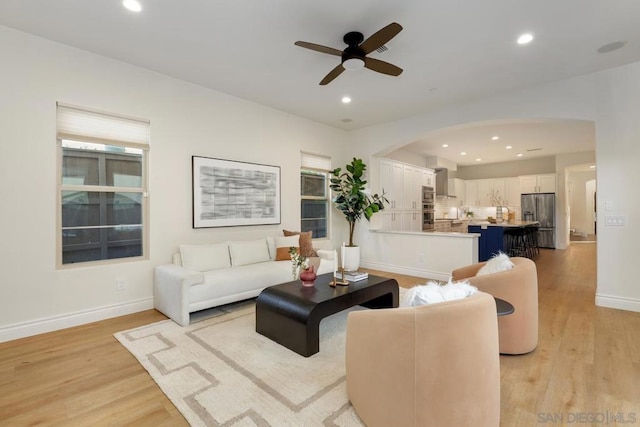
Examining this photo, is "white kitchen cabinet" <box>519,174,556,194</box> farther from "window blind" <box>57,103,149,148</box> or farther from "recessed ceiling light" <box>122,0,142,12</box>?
"recessed ceiling light" <box>122,0,142,12</box>

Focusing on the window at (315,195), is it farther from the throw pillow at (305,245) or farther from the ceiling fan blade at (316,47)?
the ceiling fan blade at (316,47)

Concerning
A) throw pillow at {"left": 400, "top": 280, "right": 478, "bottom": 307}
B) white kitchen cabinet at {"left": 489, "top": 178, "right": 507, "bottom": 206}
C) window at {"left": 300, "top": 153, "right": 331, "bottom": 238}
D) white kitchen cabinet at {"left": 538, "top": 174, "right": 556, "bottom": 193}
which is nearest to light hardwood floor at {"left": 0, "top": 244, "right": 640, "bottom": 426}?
throw pillow at {"left": 400, "top": 280, "right": 478, "bottom": 307}

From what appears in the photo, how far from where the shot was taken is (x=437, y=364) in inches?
53.4

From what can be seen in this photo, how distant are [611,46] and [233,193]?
4.85 m

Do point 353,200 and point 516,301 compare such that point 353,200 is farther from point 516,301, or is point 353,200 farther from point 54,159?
point 54,159

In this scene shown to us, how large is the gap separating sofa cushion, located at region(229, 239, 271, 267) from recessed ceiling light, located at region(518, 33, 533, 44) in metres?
3.93

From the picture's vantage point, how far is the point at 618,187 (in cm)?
364

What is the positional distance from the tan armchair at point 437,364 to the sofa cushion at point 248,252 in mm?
2865

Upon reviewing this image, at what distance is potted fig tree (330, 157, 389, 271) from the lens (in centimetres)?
558

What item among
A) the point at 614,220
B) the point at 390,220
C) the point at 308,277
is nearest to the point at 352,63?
the point at 308,277

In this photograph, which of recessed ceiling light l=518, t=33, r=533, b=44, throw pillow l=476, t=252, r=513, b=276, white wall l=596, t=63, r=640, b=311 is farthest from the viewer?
white wall l=596, t=63, r=640, b=311

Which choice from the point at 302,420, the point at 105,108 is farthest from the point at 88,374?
the point at 105,108

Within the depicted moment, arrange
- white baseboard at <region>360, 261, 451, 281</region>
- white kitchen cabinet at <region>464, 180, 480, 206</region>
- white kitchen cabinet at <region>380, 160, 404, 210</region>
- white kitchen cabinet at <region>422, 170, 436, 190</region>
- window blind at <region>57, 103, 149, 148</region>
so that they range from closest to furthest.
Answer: window blind at <region>57, 103, 149, 148</region>
white baseboard at <region>360, 261, 451, 281</region>
white kitchen cabinet at <region>380, 160, 404, 210</region>
white kitchen cabinet at <region>422, 170, 436, 190</region>
white kitchen cabinet at <region>464, 180, 480, 206</region>

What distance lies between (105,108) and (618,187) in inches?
246
